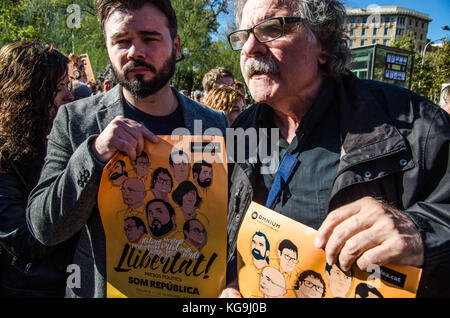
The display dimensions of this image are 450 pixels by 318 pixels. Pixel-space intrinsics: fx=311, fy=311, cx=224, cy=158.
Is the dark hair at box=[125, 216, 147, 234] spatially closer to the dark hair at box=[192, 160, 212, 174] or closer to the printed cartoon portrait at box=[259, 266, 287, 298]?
the dark hair at box=[192, 160, 212, 174]

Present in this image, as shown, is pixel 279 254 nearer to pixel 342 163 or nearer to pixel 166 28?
pixel 342 163

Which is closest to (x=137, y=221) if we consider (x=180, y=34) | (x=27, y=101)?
(x=27, y=101)

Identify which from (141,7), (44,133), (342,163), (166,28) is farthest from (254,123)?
(44,133)

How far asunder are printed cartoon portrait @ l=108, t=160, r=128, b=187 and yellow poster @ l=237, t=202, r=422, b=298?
51 cm

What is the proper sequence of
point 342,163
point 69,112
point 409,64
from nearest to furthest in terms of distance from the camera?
point 342,163
point 69,112
point 409,64

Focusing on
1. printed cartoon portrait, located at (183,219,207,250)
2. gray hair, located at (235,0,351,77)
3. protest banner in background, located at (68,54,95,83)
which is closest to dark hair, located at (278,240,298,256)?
printed cartoon portrait, located at (183,219,207,250)

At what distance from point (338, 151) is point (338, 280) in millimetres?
513

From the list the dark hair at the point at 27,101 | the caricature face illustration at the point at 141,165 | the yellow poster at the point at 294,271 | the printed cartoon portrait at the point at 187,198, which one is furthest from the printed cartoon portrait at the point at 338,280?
the dark hair at the point at 27,101

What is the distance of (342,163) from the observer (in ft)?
3.78

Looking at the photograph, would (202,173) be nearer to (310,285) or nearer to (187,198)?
(187,198)

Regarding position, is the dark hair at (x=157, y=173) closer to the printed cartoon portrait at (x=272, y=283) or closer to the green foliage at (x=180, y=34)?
the printed cartoon portrait at (x=272, y=283)

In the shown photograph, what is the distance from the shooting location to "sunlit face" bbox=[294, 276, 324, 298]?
3.27 ft
